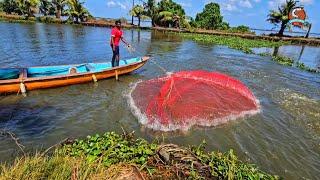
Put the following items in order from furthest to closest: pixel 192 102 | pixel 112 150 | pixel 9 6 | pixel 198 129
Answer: pixel 9 6 → pixel 192 102 → pixel 198 129 → pixel 112 150

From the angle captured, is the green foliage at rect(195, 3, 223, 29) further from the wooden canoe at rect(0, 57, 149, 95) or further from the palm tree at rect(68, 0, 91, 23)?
the wooden canoe at rect(0, 57, 149, 95)

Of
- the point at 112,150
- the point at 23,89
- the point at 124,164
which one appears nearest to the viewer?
the point at 124,164

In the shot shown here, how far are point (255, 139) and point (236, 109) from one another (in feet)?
4.08

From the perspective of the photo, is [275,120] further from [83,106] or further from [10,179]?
[10,179]

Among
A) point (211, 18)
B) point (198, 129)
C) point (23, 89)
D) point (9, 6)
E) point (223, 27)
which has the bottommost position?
point (223, 27)

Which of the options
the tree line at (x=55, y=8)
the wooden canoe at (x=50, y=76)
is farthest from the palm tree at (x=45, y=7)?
the wooden canoe at (x=50, y=76)

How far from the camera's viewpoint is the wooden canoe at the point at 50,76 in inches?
375

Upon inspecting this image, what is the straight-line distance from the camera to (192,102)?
26.3ft

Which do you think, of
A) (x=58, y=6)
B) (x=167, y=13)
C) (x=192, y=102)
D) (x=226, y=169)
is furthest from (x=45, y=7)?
(x=226, y=169)

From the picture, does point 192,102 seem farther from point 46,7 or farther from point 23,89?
point 46,7

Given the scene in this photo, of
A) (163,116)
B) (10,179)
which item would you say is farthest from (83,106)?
(10,179)

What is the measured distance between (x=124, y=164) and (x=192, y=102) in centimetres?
357

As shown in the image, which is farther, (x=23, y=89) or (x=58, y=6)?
(x=58, y=6)

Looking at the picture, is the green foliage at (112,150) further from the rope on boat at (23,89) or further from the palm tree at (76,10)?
the palm tree at (76,10)
